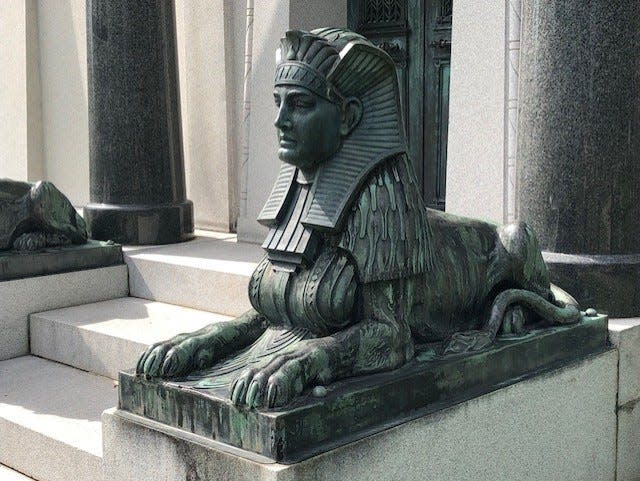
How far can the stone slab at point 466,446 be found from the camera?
3.66 meters

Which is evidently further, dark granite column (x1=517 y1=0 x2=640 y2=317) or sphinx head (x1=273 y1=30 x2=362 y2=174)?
dark granite column (x1=517 y1=0 x2=640 y2=317)

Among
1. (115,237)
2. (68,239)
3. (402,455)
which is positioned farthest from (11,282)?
(402,455)

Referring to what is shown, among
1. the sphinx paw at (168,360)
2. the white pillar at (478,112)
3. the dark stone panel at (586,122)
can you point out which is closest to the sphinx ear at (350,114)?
the sphinx paw at (168,360)

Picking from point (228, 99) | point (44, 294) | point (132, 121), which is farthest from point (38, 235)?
point (228, 99)

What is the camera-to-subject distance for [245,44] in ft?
29.5

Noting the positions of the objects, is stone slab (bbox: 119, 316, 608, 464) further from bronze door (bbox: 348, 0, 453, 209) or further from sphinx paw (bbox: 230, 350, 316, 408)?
bronze door (bbox: 348, 0, 453, 209)

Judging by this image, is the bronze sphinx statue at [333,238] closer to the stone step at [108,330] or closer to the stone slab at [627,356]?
the stone slab at [627,356]

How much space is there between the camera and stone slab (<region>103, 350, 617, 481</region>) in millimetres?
3662

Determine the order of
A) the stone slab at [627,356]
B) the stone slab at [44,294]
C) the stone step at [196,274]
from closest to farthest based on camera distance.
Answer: the stone slab at [627,356] → the stone step at [196,274] → the stone slab at [44,294]

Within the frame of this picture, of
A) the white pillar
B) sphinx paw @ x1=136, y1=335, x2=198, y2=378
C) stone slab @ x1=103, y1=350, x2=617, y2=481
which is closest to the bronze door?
the white pillar

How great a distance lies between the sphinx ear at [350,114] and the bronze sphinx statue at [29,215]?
3881mm

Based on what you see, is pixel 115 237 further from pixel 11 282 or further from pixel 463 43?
pixel 463 43

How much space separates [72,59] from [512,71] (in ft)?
21.1

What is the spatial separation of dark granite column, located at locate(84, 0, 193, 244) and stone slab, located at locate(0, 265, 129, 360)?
81 centimetres
